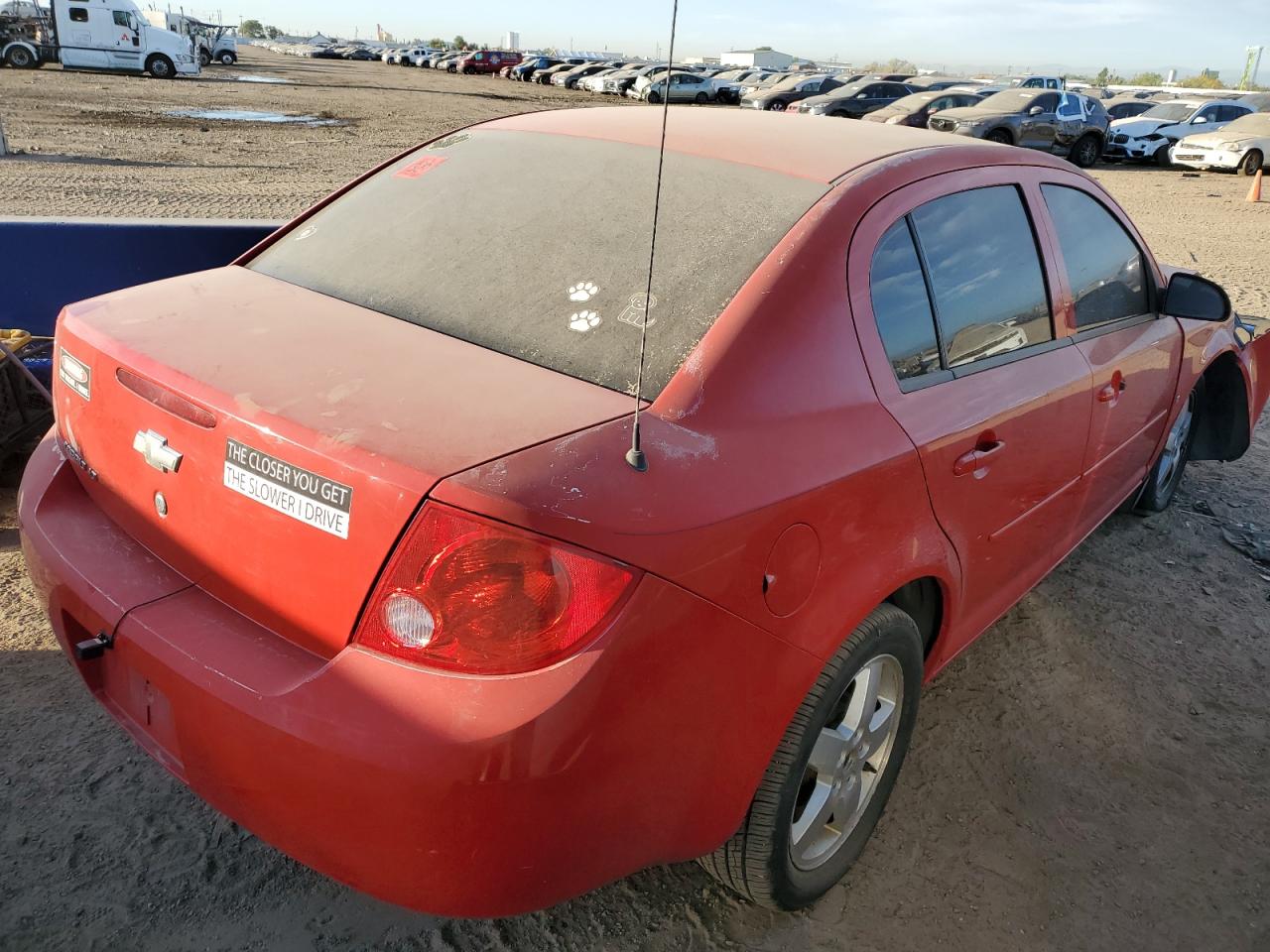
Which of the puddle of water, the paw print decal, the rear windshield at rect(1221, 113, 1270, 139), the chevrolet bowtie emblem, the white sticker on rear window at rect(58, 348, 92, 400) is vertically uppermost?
the rear windshield at rect(1221, 113, 1270, 139)

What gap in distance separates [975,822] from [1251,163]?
22255 millimetres

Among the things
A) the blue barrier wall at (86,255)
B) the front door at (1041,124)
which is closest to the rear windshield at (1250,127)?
the front door at (1041,124)

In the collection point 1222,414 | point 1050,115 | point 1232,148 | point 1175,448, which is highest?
point 1050,115

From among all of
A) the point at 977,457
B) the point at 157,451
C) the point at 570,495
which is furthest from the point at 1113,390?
the point at 157,451

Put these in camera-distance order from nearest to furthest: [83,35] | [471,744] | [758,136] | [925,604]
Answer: [471,744]
[925,604]
[758,136]
[83,35]

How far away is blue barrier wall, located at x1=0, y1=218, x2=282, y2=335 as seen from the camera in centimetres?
446

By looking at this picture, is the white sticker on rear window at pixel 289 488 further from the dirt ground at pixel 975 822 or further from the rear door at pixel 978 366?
the rear door at pixel 978 366

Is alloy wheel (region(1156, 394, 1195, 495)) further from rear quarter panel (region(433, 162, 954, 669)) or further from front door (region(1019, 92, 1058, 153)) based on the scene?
front door (region(1019, 92, 1058, 153))

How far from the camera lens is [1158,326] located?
Answer: 3.53 meters

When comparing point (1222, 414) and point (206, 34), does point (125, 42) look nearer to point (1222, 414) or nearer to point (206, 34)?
point (206, 34)

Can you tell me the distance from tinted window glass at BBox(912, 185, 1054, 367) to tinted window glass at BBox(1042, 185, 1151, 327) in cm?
26

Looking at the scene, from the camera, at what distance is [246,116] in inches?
859

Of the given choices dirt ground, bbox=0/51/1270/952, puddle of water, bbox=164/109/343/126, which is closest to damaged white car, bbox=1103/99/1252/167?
puddle of water, bbox=164/109/343/126

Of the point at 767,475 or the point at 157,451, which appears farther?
the point at 157,451
